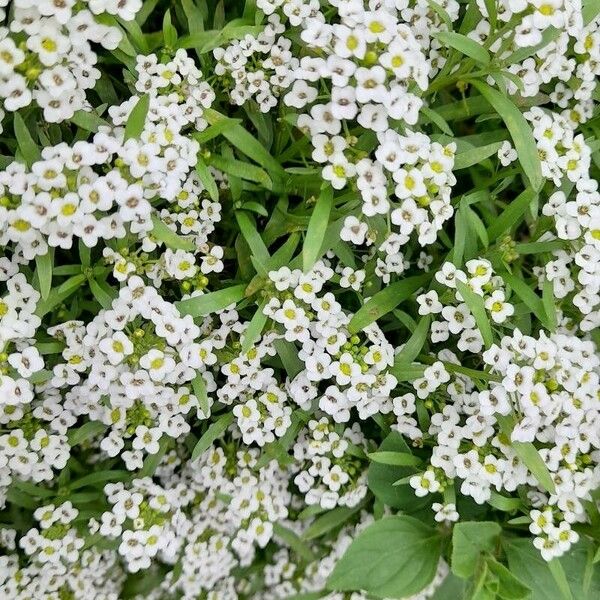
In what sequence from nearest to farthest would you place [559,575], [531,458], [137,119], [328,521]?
[137,119] → [531,458] → [559,575] → [328,521]

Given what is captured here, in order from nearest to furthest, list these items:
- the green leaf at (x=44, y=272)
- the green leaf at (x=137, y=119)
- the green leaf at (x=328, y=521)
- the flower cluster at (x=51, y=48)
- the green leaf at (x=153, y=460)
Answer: the flower cluster at (x=51, y=48) → the green leaf at (x=137, y=119) → the green leaf at (x=44, y=272) → the green leaf at (x=153, y=460) → the green leaf at (x=328, y=521)

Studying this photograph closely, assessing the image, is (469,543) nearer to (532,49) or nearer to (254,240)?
(254,240)

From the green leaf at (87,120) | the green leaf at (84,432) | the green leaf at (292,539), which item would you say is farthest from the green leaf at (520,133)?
the green leaf at (84,432)

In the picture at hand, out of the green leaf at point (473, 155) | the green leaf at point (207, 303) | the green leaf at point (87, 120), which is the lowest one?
the green leaf at point (207, 303)

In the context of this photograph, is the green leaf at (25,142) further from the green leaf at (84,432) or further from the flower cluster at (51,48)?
the green leaf at (84,432)

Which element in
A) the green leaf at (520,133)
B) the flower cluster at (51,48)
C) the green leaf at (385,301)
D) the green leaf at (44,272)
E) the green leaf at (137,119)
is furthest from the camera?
the green leaf at (385,301)

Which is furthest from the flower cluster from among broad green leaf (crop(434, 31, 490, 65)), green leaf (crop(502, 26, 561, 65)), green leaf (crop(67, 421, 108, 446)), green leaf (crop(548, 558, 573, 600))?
green leaf (crop(548, 558, 573, 600))

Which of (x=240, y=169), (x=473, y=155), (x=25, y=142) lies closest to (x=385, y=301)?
(x=473, y=155)
